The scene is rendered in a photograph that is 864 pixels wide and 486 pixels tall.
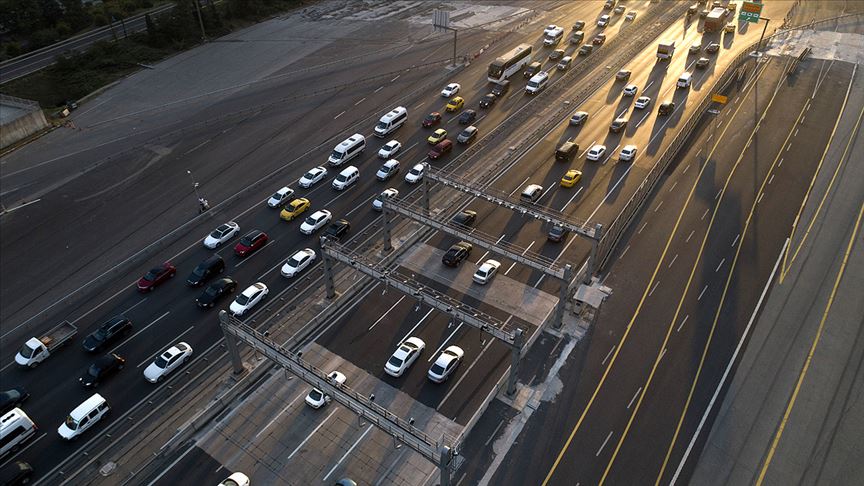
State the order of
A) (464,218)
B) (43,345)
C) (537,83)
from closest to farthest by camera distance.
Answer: (43,345) → (464,218) → (537,83)

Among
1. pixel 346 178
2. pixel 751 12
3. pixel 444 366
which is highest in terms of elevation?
pixel 751 12

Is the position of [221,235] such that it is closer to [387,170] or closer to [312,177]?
[312,177]

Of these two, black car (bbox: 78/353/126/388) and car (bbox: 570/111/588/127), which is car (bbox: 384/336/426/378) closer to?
black car (bbox: 78/353/126/388)

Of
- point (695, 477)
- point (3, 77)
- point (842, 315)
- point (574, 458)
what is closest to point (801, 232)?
point (842, 315)

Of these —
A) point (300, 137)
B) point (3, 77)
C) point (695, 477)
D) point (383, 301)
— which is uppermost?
point (3, 77)

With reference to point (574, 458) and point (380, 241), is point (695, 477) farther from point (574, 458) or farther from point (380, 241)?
point (380, 241)

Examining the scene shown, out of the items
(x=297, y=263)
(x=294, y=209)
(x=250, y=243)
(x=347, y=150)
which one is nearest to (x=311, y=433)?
(x=297, y=263)

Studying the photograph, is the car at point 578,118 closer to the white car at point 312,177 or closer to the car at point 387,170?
the car at point 387,170
